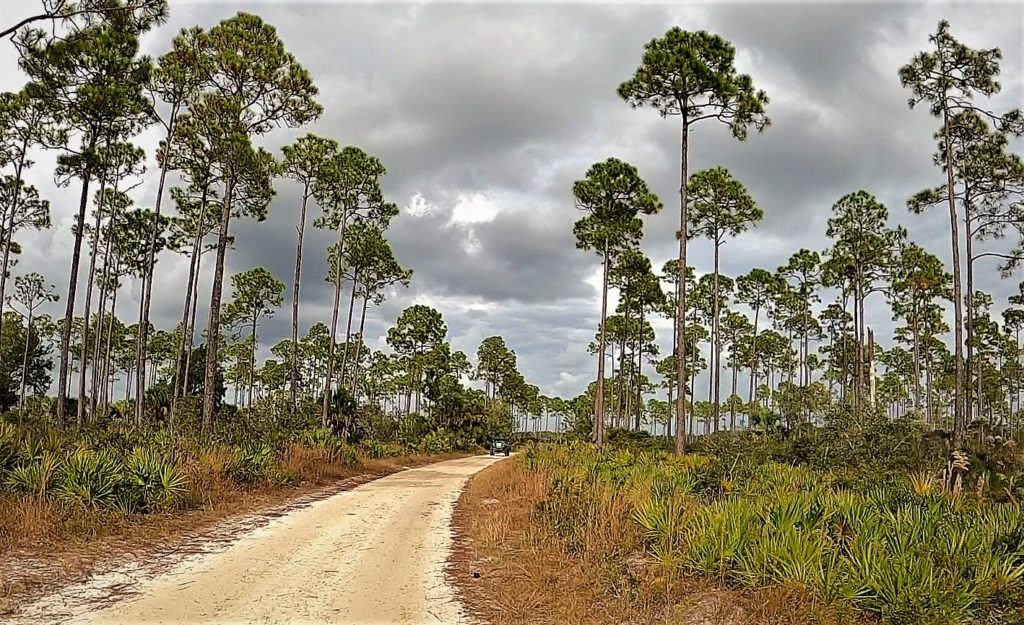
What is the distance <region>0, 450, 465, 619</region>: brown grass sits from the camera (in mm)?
7008

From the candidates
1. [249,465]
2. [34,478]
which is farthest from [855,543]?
[249,465]

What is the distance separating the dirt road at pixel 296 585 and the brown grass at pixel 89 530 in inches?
19.6

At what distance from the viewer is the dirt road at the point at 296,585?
6.05 metres

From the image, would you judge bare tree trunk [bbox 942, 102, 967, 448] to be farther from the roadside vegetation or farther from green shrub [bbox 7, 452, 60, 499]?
green shrub [bbox 7, 452, 60, 499]

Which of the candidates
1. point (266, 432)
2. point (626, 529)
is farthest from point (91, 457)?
point (266, 432)

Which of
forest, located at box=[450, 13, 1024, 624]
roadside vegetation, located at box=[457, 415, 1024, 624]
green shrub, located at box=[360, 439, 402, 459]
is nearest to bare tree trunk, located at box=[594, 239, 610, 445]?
forest, located at box=[450, 13, 1024, 624]

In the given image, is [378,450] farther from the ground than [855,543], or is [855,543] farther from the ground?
[855,543]

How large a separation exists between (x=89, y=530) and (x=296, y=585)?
12.2 feet

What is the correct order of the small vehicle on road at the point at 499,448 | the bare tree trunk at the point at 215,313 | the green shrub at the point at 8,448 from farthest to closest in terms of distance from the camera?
the small vehicle on road at the point at 499,448 < the bare tree trunk at the point at 215,313 < the green shrub at the point at 8,448

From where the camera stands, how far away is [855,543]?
598 cm

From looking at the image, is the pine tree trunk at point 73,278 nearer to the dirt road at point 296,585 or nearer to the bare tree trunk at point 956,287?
the dirt road at point 296,585

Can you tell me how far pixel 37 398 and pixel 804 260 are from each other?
5910 centimetres

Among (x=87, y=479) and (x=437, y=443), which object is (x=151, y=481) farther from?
(x=437, y=443)

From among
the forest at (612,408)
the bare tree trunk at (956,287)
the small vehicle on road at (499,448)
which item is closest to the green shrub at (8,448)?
the forest at (612,408)
